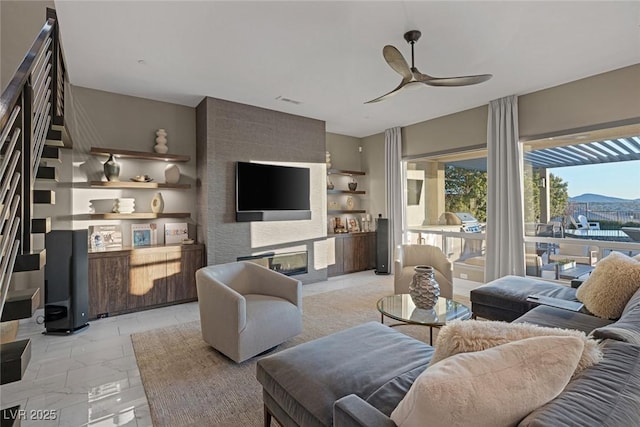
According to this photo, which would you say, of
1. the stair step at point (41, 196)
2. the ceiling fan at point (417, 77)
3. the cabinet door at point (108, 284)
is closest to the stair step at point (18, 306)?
→ the stair step at point (41, 196)

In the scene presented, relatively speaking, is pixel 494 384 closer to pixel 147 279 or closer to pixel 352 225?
pixel 147 279

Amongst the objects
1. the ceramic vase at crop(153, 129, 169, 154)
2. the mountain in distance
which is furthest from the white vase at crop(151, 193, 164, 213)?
the mountain in distance

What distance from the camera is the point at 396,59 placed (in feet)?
8.15

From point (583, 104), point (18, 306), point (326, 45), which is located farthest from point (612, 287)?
point (18, 306)

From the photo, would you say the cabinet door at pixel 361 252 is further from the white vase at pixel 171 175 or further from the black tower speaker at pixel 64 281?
the black tower speaker at pixel 64 281

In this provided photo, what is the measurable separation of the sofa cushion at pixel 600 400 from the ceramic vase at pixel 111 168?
4.59m

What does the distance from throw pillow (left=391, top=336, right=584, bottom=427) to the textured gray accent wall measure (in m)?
3.88

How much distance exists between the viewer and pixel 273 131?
4.98 metres

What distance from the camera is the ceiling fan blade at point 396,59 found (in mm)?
2377

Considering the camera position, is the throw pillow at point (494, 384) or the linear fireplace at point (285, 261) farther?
the linear fireplace at point (285, 261)

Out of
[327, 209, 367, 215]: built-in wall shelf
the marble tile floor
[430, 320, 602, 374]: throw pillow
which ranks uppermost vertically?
[327, 209, 367, 215]: built-in wall shelf

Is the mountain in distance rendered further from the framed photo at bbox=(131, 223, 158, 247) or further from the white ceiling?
the framed photo at bbox=(131, 223, 158, 247)

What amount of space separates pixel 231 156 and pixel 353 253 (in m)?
3.02

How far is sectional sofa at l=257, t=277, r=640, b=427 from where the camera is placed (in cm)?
85
